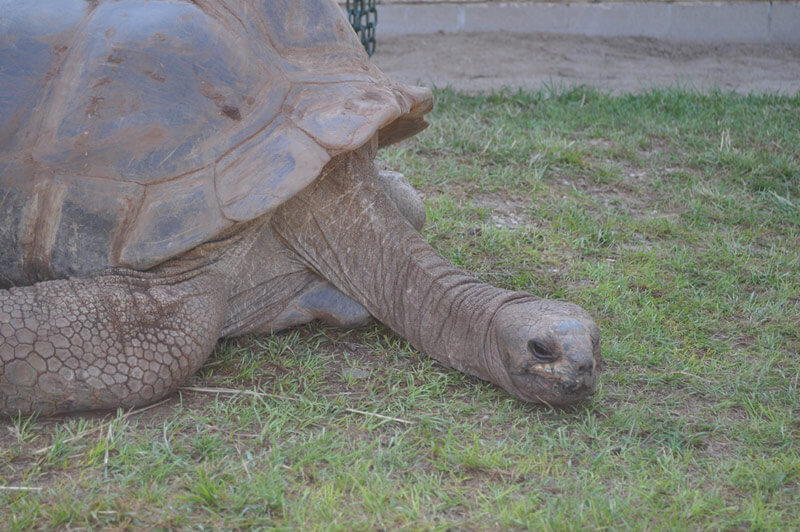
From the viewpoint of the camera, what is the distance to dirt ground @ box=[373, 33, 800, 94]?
285 inches

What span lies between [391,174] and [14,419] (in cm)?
189

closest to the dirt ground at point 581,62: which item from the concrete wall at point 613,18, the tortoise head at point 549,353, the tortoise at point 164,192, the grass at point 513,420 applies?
the concrete wall at point 613,18

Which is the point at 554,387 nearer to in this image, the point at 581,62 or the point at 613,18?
the point at 581,62

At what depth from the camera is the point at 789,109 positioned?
6.08 meters

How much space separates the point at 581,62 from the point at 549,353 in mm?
6009

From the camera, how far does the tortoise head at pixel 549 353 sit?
2.54 meters

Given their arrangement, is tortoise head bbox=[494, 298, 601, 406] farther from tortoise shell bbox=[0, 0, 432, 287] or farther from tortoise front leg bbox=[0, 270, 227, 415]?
tortoise front leg bbox=[0, 270, 227, 415]

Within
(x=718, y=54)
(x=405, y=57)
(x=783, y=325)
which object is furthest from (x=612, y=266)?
(x=718, y=54)

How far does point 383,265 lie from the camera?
3088 millimetres

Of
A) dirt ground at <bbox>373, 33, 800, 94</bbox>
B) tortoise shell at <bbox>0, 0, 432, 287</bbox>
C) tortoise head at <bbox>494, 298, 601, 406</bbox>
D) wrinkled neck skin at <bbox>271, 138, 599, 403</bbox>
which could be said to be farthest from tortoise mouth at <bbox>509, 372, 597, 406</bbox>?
dirt ground at <bbox>373, 33, 800, 94</bbox>

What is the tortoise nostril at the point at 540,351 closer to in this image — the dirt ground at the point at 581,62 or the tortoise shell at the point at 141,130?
the tortoise shell at the point at 141,130

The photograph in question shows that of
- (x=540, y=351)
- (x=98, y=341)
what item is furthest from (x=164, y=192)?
(x=540, y=351)

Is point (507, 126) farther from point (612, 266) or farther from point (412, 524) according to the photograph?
point (412, 524)

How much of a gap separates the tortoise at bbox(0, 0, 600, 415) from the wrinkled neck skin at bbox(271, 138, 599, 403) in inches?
0.5
